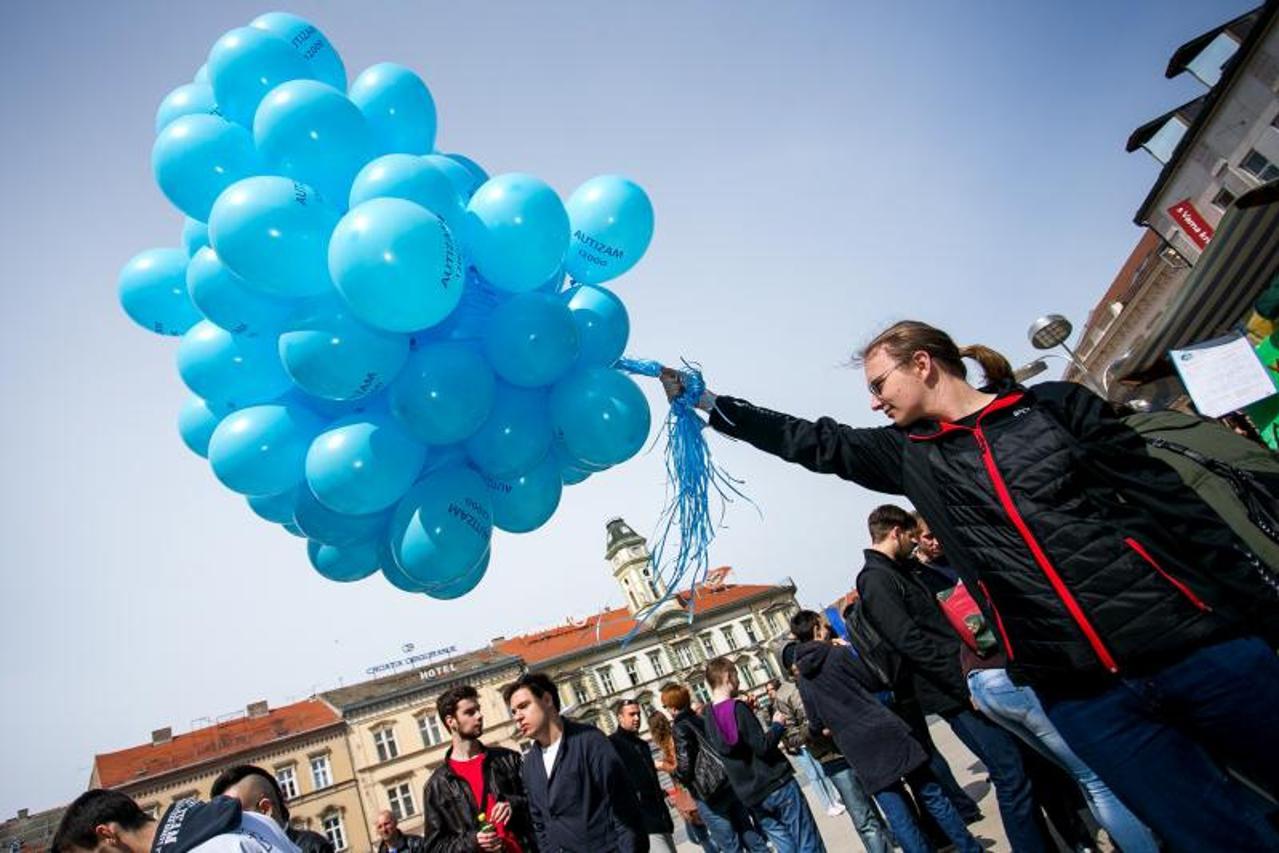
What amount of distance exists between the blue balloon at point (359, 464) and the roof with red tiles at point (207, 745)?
31.2 metres

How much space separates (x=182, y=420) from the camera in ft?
10.7

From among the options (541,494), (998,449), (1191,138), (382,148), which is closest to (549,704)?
(541,494)

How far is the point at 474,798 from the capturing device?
3.37m

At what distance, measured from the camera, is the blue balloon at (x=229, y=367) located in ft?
9.22

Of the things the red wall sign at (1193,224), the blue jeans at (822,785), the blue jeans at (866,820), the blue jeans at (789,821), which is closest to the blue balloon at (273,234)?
the blue jeans at (789,821)

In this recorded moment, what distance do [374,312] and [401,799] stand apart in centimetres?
3216

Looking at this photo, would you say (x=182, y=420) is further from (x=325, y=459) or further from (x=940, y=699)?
(x=940, y=699)

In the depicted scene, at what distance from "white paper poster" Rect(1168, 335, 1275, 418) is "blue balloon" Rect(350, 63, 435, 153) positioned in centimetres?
576

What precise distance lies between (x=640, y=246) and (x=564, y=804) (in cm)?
284

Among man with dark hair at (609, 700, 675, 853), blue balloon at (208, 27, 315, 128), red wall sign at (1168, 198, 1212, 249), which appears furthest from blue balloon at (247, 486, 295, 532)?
red wall sign at (1168, 198, 1212, 249)

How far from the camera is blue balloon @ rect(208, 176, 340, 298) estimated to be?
2338mm

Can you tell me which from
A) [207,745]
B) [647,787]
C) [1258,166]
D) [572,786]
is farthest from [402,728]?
[1258,166]

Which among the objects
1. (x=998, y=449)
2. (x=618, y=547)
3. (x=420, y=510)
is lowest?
(x=998, y=449)

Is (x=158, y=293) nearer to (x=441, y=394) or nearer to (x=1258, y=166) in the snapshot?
(x=441, y=394)
